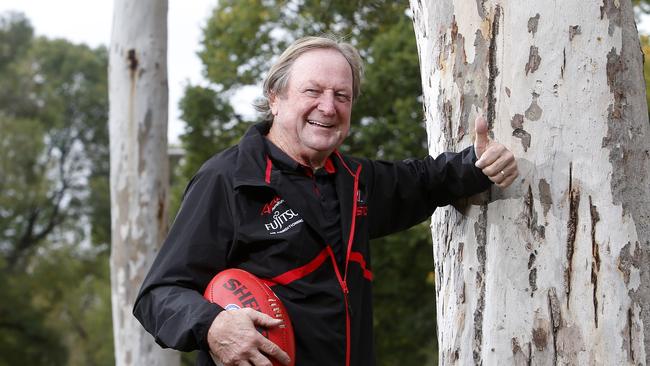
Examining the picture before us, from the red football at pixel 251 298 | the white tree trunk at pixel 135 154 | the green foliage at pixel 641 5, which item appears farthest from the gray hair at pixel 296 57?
the green foliage at pixel 641 5

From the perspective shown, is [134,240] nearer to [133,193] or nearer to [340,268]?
[133,193]

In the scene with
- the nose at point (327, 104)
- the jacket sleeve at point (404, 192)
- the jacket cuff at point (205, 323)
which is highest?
the nose at point (327, 104)

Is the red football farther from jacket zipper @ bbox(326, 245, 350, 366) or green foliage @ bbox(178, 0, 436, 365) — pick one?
green foliage @ bbox(178, 0, 436, 365)

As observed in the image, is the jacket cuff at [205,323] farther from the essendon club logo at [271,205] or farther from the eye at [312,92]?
the eye at [312,92]

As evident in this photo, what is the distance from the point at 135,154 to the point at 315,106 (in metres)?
5.22

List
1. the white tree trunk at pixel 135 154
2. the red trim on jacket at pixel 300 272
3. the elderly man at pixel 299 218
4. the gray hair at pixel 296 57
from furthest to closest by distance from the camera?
the white tree trunk at pixel 135 154 → the gray hair at pixel 296 57 → the red trim on jacket at pixel 300 272 → the elderly man at pixel 299 218

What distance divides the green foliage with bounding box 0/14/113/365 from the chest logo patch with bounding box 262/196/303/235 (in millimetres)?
28145

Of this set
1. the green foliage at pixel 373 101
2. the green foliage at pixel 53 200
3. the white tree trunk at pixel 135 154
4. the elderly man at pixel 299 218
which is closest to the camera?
the elderly man at pixel 299 218

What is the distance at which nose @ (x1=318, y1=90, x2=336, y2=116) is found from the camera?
3258 millimetres

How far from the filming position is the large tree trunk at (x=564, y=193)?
2.88 meters

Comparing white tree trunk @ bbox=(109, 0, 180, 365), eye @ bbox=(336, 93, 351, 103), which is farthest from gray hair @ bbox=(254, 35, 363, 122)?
white tree trunk @ bbox=(109, 0, 180, 365)

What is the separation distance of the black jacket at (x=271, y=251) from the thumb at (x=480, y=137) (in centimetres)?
3

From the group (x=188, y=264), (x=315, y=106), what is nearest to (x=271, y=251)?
(x=188, y=264)

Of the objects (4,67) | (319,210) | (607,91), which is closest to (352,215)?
(319,210)
